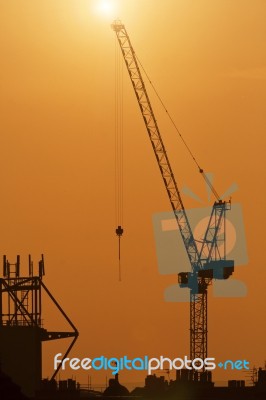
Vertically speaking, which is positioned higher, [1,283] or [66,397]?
[1,283]

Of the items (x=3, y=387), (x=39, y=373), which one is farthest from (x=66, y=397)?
(x=3, y=387)

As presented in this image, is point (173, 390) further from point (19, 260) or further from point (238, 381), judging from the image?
point (19, 260)

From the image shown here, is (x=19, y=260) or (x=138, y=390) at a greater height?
(x=19, y=260)

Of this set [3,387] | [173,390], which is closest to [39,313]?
[173,390]

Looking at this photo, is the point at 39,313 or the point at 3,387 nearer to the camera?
the point at 3,387

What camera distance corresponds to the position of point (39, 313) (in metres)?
158

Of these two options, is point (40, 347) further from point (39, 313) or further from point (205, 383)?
point (205, 383)

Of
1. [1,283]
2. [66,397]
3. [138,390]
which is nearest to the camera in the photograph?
[66,397]

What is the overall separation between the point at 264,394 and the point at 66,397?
797 inches

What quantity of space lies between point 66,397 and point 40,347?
1413cm

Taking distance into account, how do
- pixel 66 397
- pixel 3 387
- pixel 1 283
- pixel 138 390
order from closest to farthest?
1. pixel 3 387
2. pixel 66 397
3. pixel 1 283
4. pixel 138 390

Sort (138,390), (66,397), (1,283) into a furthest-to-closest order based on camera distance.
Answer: (138,390)
(1,283)
(66,397)

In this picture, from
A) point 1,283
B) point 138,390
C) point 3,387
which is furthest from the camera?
point 138,390

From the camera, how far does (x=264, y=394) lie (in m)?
152
